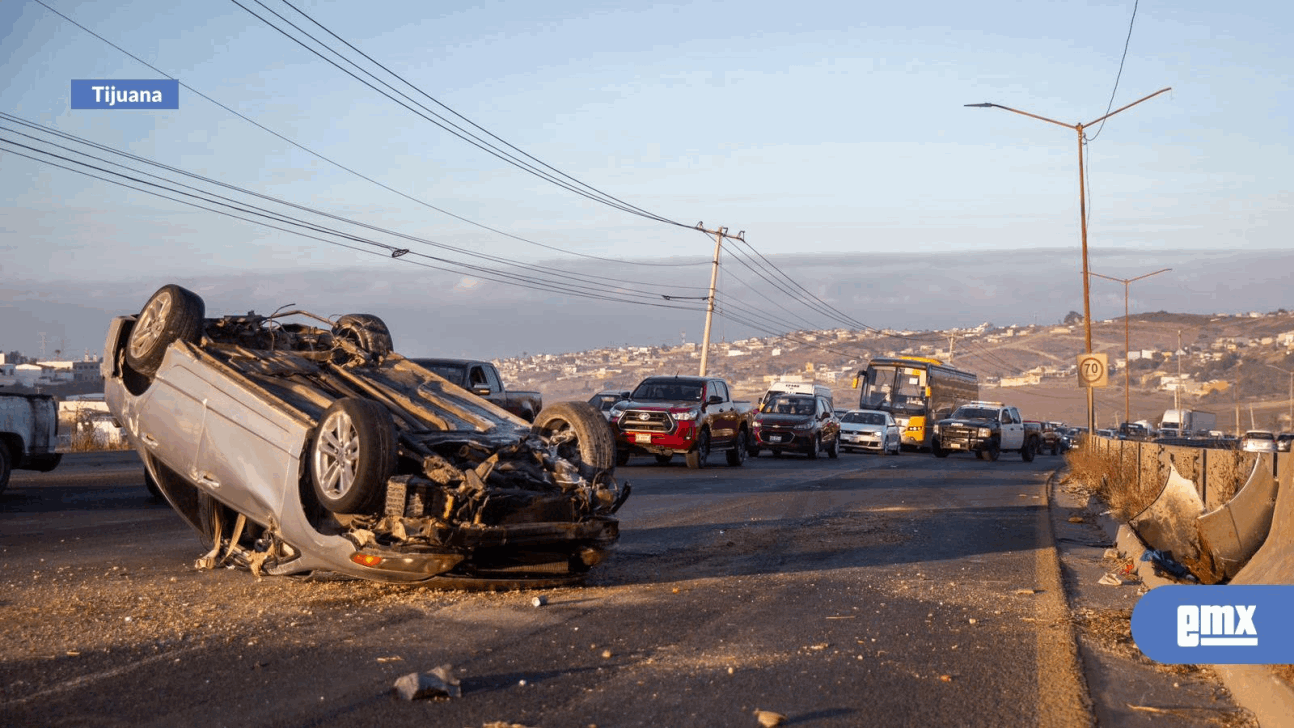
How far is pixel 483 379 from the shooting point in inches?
892

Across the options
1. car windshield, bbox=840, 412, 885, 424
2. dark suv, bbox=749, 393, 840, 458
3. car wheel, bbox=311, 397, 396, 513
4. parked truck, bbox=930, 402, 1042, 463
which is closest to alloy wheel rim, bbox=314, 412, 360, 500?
car wheel, bbox=311, 397, 396, 513

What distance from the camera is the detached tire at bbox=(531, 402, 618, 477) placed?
31.9ft

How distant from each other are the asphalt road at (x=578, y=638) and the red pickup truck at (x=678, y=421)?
41.6ft

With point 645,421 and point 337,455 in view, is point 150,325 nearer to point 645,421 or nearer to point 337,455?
point 337,455

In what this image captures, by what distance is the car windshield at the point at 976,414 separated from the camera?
40500mm

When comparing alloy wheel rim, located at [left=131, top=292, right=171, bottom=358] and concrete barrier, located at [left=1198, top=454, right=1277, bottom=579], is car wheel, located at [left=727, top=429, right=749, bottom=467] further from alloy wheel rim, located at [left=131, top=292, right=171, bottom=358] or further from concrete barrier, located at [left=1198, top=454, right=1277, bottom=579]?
alloy wheel rim, located at [left=131, top=292, right=171, bottom=358]

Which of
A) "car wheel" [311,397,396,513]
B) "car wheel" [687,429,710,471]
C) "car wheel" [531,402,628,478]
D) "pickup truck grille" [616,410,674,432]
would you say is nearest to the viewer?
"car wheel" [311,397,396,513]

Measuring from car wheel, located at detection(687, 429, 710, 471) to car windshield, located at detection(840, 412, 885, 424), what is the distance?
652 inches

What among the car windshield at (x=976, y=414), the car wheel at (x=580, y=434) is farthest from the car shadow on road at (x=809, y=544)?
the car windshield at (x=976, y=414)

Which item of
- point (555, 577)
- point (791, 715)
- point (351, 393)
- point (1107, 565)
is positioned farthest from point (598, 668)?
point (1107, 565)

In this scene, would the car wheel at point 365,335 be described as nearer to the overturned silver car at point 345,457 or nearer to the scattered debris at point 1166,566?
the overturned silver car at point 345,457

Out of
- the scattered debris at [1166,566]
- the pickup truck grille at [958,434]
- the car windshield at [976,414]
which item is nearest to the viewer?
the scattered debris at [1166,566]

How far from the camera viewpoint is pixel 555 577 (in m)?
9.16

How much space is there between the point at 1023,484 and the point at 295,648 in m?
20.2
